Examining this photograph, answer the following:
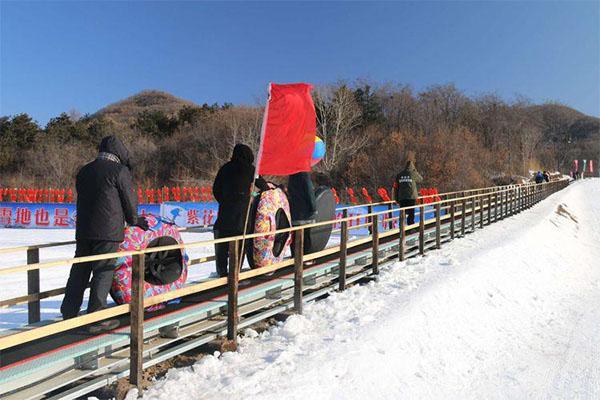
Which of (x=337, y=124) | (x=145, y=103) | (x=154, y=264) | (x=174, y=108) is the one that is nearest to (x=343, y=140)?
(x=337, y=124)

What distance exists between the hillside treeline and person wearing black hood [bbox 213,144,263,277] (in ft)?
92.9

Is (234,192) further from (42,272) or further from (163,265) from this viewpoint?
(42,272)

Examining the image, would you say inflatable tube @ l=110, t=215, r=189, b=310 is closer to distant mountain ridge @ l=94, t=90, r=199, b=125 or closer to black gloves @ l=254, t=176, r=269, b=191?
black gloves @ l=254, t=176, r=269, b=191

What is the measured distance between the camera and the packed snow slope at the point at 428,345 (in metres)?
3.81

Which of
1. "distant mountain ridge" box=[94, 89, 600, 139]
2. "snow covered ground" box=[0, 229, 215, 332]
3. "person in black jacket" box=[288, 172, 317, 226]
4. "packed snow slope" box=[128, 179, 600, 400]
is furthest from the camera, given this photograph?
"distant mountain ridge" box=[94, 89, 600, 139]

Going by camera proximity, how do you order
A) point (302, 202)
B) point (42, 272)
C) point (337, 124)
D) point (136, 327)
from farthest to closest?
point (337, 124) < point (42, 272) < point (302, 202) < point (136, 327)

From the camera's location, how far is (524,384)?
466 cm

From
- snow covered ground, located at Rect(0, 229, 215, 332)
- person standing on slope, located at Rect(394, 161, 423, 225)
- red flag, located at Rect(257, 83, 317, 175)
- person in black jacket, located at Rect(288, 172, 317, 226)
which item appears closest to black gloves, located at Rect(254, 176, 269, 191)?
red flag, located at Rect(257, 83, 317, 175)

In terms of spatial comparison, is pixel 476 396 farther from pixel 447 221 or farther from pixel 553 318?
pixel 447 221

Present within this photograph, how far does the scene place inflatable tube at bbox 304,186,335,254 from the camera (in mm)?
6652

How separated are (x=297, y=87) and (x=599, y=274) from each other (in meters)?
10.4

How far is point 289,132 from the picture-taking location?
17.0 feet

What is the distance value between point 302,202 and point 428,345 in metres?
2.45

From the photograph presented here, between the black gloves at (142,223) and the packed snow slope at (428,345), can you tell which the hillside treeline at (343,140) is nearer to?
the packed snow slope at (428,345)
